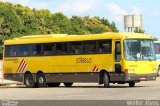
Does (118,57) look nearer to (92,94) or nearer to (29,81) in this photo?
(92,94)

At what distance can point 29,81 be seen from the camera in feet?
113

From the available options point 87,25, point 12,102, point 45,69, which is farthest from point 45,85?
point 87,25

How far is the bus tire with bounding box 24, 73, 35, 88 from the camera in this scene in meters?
34.2

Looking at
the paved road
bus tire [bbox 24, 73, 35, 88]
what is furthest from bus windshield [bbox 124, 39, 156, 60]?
bus tire [bbox 24, 73, 35, 88]

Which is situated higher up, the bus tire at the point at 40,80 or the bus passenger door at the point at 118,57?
the bus passenger door at the point at 118,57

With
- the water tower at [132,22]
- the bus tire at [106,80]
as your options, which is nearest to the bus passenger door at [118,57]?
the bus tire at [106,80]

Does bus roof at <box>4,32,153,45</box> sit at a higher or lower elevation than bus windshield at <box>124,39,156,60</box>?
higher

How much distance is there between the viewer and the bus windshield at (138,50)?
1184 inches

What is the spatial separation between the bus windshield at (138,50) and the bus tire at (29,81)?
661 centimetres

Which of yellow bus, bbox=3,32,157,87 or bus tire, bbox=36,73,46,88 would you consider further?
bus tire, bbox=36,73,46,88

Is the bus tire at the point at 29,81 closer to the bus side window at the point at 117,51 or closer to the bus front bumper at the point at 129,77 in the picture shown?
the bus front bumper at the point at 129,77

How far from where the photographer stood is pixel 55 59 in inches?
1308

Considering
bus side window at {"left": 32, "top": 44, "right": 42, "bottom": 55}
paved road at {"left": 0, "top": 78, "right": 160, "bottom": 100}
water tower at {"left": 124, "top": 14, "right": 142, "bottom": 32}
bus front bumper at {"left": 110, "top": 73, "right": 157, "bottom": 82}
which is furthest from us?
water tower at {"left": 124, "top": 14, "right": 142, "bottom": 32}

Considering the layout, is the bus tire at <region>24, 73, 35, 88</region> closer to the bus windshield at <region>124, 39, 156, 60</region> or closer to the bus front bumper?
the bus front bumper
